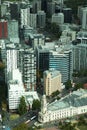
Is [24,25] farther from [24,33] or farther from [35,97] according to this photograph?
[35,97]

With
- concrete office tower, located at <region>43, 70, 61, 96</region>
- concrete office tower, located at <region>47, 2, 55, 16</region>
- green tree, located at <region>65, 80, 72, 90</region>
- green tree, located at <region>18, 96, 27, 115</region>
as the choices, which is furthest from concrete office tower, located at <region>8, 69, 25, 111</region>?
concrete office tower, located at <region>47, 2, 55, 16</region>

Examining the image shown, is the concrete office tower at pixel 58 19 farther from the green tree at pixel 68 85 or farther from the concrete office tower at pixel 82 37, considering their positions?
the green tree at pixel 68 85

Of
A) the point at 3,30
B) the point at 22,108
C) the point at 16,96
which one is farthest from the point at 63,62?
the point at 3,30

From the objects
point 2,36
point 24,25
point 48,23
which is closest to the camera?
point 2,36

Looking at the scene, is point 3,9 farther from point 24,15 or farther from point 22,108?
point 22,108

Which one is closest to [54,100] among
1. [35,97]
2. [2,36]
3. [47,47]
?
[35,97]

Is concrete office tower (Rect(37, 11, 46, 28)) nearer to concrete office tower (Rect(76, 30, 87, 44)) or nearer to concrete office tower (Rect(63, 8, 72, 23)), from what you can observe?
concrete office tower (Rect(63, 8, 72, 23))

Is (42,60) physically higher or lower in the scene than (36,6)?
lower
